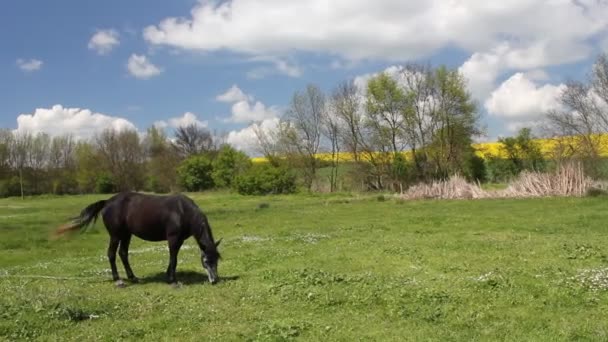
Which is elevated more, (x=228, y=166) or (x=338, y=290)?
(x=228, y=166)

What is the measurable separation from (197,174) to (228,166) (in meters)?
8.63

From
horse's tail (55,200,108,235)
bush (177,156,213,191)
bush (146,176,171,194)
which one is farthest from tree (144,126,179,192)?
horse's tail (55,200,108,235)

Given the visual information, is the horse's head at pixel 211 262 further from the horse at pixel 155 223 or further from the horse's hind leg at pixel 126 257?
the horse's hind leg at pixel 126 257

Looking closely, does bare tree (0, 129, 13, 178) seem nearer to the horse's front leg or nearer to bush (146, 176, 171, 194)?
bush (146, 176, 171, 194)

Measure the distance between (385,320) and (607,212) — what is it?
79.1ft

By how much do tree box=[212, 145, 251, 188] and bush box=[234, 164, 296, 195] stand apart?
13019mm

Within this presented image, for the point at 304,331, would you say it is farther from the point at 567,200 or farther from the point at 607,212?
the point at 567,200

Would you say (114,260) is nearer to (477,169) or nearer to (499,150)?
(477,169)

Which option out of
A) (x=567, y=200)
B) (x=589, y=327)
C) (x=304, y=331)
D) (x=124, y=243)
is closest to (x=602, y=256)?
(x=589, y=327)

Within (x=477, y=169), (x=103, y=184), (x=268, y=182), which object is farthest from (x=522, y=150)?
(x=103, y=184)

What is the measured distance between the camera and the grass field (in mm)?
9266

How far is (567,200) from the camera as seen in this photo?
37.0m

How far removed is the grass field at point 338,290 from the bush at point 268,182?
4479 centimetres

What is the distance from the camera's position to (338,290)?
12.0 m
